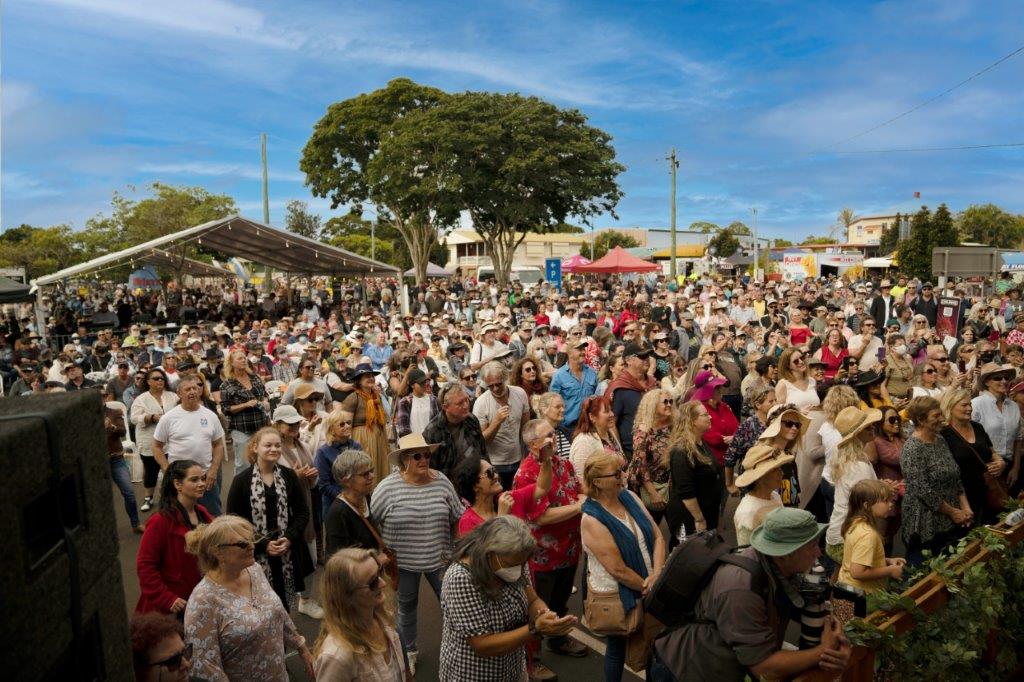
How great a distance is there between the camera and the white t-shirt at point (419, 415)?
6723mm

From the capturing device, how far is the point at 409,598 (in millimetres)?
4273

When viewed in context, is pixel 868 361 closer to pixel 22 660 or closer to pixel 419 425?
pixel 419 425

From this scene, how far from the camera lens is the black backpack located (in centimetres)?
273

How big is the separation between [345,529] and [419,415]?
2742mm

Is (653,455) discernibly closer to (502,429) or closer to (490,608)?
(502,429)

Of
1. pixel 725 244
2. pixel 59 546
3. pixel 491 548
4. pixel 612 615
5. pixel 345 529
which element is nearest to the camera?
pixel 59 546

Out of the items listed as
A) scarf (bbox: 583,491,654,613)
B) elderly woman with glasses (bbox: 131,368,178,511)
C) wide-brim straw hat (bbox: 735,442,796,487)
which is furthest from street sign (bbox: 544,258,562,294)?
scarf (bbox: 583,491,654,613)

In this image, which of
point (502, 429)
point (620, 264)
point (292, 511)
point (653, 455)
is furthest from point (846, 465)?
point (620, 264)

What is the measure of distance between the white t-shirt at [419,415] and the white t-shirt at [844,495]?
3.65 m

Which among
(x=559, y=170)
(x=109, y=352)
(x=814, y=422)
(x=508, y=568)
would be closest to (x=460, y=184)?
(x=559, y=170)

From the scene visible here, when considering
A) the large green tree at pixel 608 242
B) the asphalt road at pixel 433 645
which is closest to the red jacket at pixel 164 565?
the asphalt road at pixel 433 645

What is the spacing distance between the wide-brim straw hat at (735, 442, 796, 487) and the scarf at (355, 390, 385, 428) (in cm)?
334

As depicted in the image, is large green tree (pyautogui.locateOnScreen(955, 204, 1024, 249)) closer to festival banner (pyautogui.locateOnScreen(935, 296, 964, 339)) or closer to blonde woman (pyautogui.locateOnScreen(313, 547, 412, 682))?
festival banner (pyautogui.locateOnScreen(935, 296, 964, 339))

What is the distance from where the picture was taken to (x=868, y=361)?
9320 mm
